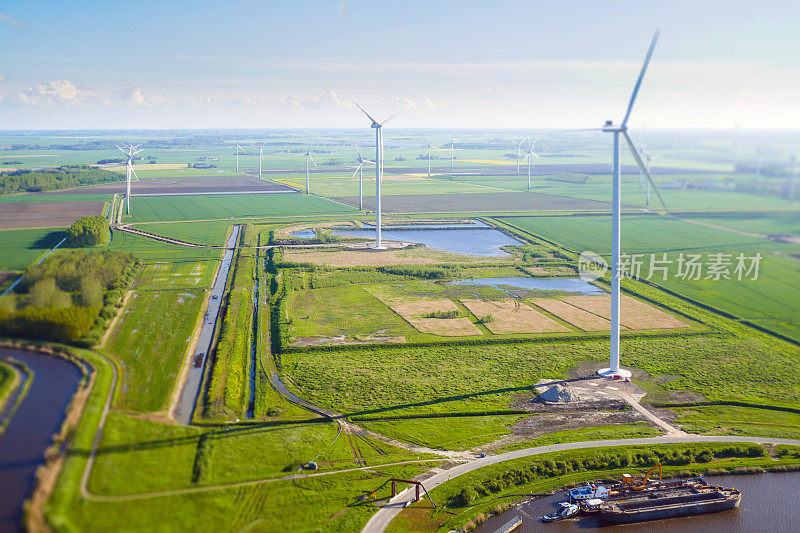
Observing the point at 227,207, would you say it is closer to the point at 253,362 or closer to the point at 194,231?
the point at 194,231

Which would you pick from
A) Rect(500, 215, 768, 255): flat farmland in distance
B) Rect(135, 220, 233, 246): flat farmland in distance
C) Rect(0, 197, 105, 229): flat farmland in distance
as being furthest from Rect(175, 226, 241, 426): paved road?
Rect(500, 215, 768, 255): flat farmland in distance

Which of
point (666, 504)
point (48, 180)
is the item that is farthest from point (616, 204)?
point (48, 180)

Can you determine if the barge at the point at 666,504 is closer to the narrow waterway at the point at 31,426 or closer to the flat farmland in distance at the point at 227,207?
the narrow waterway at the point at 31,426

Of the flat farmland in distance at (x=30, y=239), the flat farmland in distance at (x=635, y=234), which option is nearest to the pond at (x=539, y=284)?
the flat farmland in distance at (x=635, y=234)

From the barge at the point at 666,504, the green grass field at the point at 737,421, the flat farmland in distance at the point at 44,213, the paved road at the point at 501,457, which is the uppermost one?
the flat farmland in distance at the point at 44,213

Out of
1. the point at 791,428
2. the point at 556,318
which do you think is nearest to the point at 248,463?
the point at 791,428

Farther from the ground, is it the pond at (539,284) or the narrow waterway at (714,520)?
the pond at (539,284)

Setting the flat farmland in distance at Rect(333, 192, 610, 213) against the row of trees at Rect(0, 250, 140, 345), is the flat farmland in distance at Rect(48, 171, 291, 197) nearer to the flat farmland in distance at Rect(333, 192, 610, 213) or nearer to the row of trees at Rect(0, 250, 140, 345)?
the flat farmland in distance at Rect(333, 192, 610, 213)
